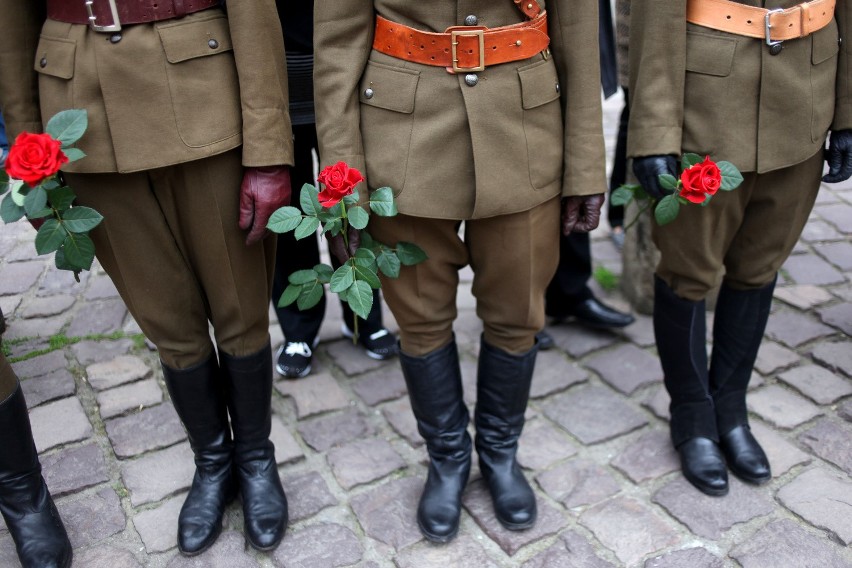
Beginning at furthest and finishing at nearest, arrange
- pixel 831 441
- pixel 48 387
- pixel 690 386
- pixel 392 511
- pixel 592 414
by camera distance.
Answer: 1. pixel 48 387
2. pixel 592 414
3. pixel 831 441
4. pixel 690 386
5. pixel 392 511

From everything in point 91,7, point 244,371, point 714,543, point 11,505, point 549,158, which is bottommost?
point 714,543

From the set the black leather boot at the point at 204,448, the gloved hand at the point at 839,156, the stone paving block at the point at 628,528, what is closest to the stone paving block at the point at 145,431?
the black leather boot at the point at 204,448

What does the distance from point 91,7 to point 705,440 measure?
7.01 feet

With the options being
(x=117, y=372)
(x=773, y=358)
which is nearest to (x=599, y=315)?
(x=773, y=358)

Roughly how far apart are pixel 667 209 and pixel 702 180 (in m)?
0.15

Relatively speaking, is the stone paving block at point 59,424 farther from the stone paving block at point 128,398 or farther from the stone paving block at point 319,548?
the stone paving block at point 319,548

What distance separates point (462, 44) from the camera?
1.88m

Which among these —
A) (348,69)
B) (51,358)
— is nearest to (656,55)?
(348,69)

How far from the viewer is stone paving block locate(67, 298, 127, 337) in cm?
342

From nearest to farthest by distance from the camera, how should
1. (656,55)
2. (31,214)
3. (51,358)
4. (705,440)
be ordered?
(31,214) → (656,55) → (705,440) → (51,358)

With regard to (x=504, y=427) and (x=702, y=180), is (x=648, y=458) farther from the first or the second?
(x=702, y=180)

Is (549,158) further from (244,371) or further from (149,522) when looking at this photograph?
(149,522)

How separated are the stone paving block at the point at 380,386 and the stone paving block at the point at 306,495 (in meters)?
0.46

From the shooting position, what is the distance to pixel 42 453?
2.67 metres
